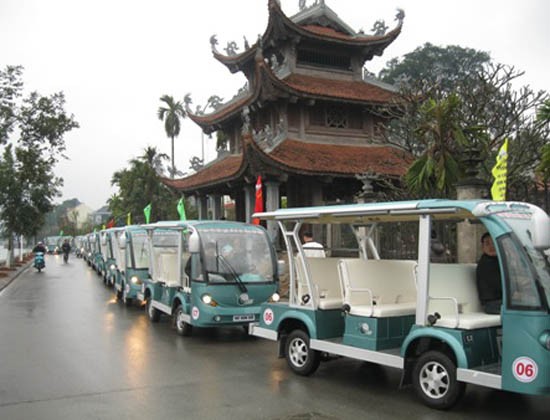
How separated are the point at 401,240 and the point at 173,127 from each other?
143 feet

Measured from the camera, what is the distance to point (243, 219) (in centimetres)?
2934

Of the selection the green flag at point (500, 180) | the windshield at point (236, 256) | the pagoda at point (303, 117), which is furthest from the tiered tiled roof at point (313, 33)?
the green flag at point (500, 180)

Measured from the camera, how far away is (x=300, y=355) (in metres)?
7.73

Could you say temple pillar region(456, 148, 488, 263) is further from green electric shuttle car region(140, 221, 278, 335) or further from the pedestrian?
the pedestrian

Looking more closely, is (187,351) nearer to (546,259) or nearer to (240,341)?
(240,341)

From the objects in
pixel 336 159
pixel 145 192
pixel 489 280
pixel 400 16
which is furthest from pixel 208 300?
pixel 145 192

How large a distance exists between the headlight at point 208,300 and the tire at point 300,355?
7.90 feet

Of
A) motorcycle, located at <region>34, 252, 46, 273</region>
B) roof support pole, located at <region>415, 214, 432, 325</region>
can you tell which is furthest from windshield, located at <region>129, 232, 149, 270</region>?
motorcycle, located at <region>34, 252, 46, 273</region>

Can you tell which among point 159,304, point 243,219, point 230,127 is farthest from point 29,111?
point 159,304

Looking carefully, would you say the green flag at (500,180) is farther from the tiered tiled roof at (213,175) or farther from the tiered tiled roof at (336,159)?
the tiered tiled roof at (213,175)

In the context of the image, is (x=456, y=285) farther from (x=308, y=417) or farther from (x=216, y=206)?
(x=216, y=206)

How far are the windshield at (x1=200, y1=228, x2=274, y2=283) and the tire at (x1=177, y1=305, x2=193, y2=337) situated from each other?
A: 127cm

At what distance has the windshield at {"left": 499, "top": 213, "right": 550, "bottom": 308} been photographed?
534 cm

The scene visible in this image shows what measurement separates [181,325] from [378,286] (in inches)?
190
